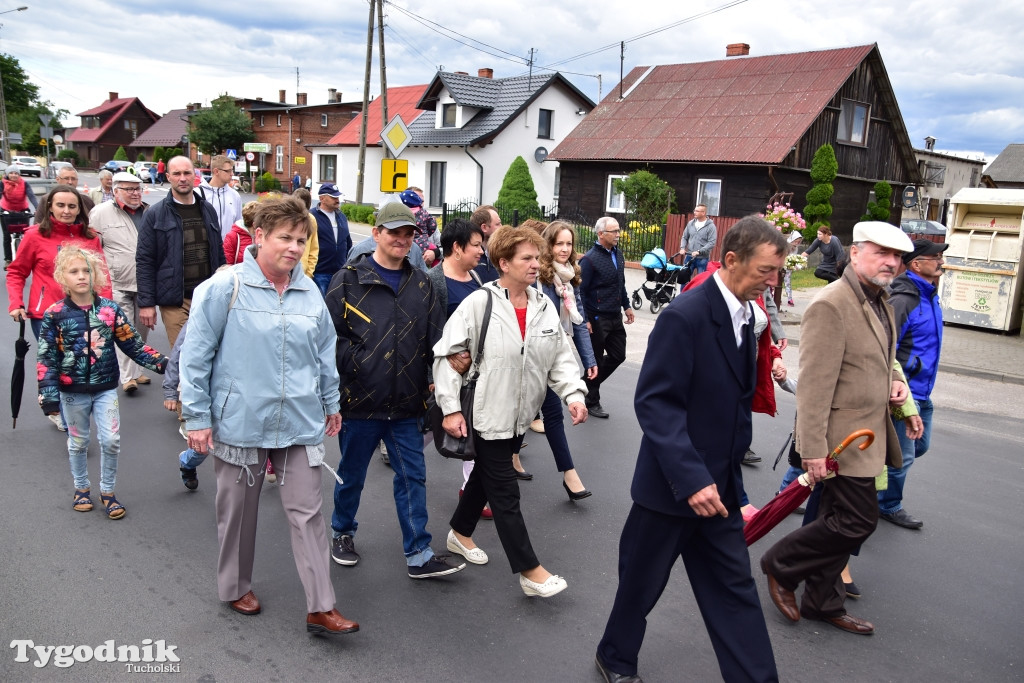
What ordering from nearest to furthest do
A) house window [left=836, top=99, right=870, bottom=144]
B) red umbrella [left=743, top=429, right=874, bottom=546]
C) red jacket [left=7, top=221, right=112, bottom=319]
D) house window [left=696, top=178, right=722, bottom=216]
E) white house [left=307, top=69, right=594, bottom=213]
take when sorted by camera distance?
1. red umbrella [left=743, top=429, right=874, bottom=546]
2. red jacket [left=7, top=221, right=112, bottom=319]
3. house window [left=696, top=178, right=722, bottom=216]
4. house window [left=836, top=99, right=870, bottom=144]
5. white house [left=307, top=69, right=594, bottom=213]

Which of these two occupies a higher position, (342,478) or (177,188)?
(177,188)

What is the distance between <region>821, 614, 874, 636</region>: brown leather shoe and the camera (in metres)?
3.92

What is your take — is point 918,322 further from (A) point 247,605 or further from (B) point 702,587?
(A) point 247,605

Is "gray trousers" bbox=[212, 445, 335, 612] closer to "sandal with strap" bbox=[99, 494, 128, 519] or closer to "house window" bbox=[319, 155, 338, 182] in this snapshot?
"sandal with strap" bbox=[99, 494, 128, 519]

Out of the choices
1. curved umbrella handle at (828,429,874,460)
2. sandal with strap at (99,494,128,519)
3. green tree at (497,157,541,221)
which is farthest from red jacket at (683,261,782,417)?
green tree at (497,157,541,221)

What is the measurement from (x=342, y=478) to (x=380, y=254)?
1259 mm

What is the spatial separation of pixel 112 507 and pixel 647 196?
2284cm

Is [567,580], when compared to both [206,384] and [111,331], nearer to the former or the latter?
[206,384]

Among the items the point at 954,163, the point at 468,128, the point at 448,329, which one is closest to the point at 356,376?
the point at 448,329

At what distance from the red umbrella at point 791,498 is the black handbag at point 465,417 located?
1409 mm

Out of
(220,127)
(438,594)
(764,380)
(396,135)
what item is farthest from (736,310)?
(220,127)

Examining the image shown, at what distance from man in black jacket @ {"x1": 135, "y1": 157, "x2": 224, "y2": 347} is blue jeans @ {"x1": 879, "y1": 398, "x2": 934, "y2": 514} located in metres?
5.37

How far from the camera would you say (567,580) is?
14.2 ft

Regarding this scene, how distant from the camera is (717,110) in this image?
2741cm
